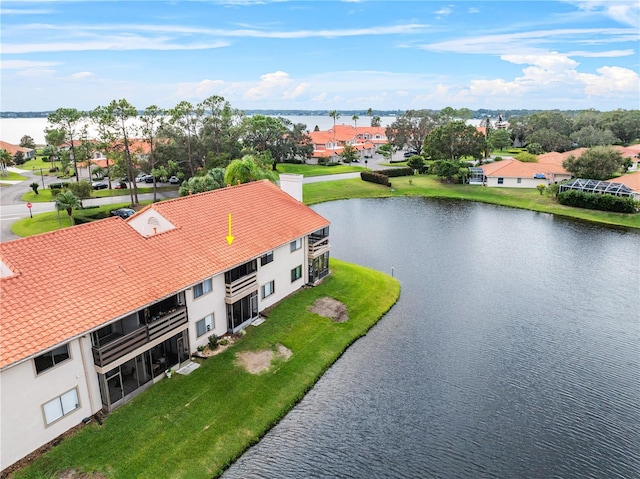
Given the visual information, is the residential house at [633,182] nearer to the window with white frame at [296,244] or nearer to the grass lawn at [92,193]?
the window with white frame at [296,244]

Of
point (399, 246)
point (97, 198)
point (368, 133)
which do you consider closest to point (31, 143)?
point (97, 198)

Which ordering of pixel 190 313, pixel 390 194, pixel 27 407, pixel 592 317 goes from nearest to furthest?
→ 1. pixel 27 407
2. pixel 190 313
3. pixel 592 317
4. pixel 390 194

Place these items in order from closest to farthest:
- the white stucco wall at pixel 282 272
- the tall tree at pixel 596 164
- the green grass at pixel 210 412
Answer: the green grass at pixel 210 412 → the white stucco wall at pixel 282 272 → the tall tree at pixel 596 164

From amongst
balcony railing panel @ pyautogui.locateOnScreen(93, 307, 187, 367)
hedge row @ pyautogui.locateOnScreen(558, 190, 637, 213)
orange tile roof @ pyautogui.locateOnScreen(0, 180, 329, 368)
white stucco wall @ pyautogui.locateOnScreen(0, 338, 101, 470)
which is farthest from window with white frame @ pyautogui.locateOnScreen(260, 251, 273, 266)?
hedge row @ pyautogui.locateOnScreen(558, 190, 637, 213)

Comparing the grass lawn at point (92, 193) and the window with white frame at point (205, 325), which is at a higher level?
the grass lawn at point (92, 193)

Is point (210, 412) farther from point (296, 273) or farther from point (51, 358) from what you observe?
point (296, 273)

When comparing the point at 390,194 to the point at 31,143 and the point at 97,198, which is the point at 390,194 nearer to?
the point at 97,198

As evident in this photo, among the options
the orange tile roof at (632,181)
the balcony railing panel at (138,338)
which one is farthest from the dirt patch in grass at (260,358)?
the orange tile roof at (632,181)
